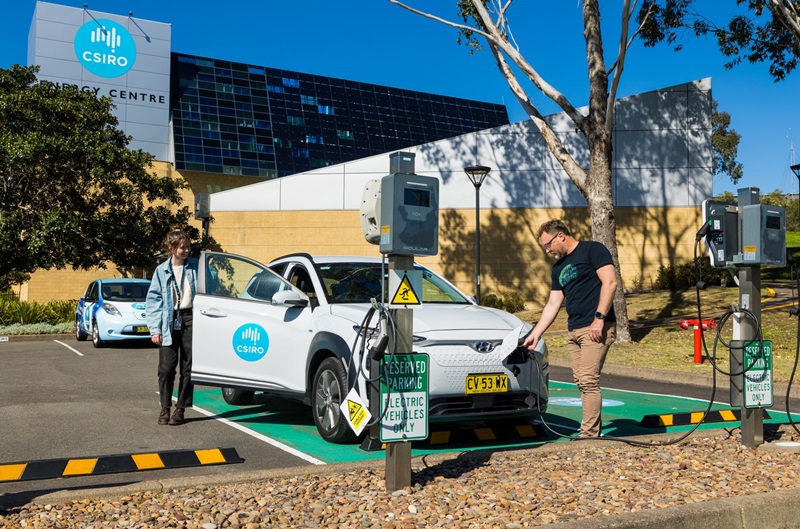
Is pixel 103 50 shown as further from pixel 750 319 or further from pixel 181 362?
pixel 750 319

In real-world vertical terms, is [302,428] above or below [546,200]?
below

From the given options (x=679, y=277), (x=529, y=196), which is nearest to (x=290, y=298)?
(x=529, y=196)

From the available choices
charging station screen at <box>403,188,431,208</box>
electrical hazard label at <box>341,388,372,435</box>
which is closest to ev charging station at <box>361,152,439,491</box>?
charging station screen at <box>403,188,431,208</box>

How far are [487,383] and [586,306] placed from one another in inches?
43.4

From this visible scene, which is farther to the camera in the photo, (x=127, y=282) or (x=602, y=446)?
(x=127, y=282)

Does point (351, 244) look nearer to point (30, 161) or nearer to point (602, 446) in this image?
point (30, 161)

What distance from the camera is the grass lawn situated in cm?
1422

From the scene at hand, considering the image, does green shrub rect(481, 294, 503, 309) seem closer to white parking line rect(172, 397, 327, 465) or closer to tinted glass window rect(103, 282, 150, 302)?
tinted glass window rect(103, 282, 150, 302)

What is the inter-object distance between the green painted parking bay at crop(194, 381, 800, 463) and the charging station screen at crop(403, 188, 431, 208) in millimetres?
2401

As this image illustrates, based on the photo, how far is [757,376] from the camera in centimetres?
646

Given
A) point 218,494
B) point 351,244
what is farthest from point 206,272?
point 351,244

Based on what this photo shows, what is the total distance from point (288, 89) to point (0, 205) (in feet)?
70.7

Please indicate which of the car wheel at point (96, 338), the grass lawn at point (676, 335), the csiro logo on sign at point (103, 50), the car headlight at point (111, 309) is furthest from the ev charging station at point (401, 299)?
the csiro logo on sign at point (103, 50)

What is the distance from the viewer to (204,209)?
96.2 ft
